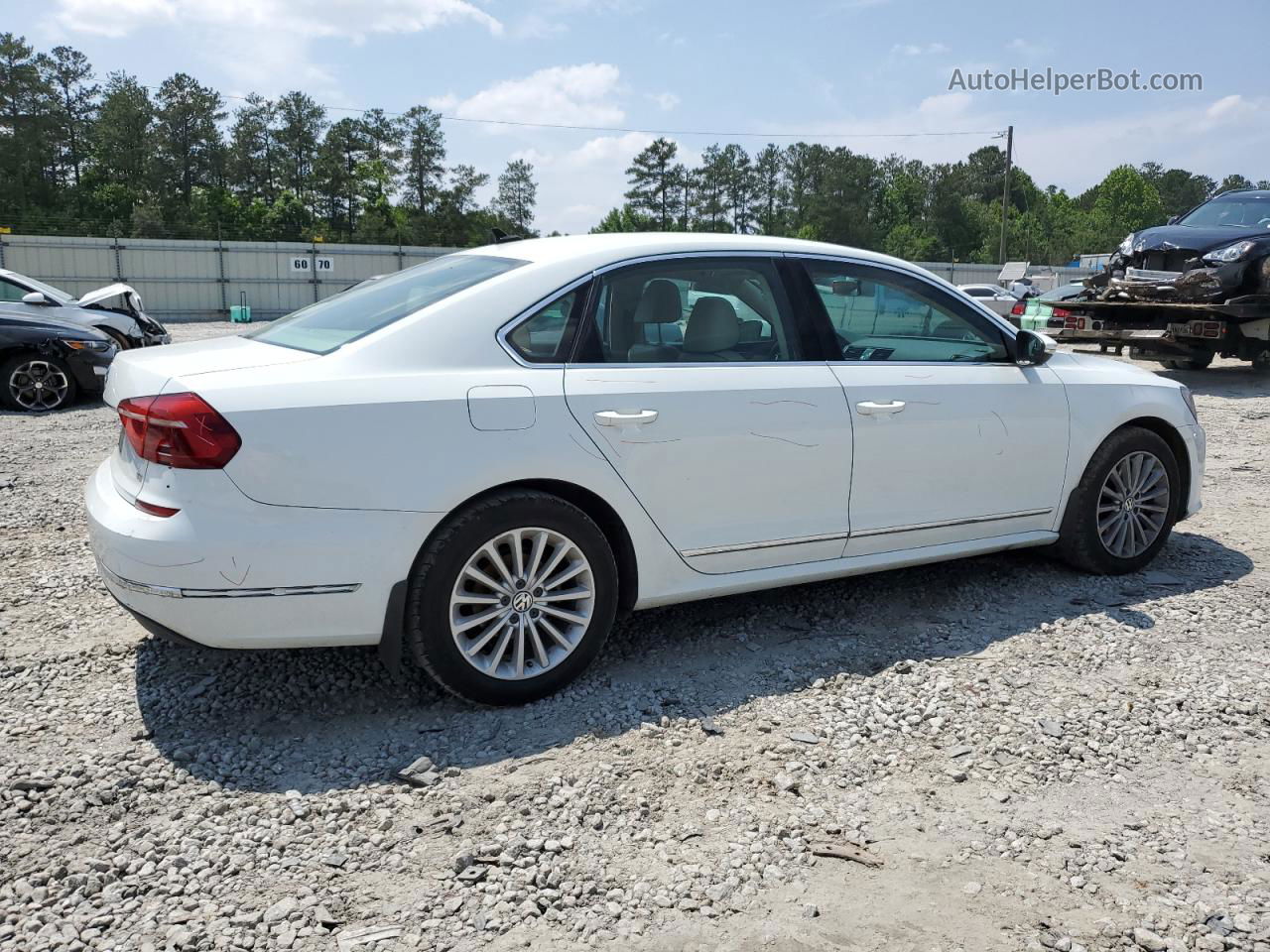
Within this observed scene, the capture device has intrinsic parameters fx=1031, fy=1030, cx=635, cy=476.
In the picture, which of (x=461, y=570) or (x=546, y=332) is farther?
(x=546, y=332)

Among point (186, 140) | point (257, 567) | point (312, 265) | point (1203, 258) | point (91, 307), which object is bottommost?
point (257, 567)

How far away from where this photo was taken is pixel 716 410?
12.6ft

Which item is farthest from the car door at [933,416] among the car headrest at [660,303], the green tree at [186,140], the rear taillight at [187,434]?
the green tree at [186,140]

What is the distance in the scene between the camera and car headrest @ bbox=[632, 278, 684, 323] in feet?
12.9

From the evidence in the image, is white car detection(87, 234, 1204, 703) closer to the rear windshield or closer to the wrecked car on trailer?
the rear windshield

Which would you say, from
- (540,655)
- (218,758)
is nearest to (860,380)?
(540,655)

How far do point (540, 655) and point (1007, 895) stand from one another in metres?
1.70

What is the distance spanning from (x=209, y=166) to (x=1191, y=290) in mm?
80373

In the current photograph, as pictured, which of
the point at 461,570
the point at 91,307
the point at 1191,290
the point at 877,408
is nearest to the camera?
the point at 461,570

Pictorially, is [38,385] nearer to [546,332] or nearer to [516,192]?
[546,332]

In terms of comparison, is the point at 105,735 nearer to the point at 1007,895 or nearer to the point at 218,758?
the point at 218,758

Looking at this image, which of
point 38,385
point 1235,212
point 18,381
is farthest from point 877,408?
point 1235,212

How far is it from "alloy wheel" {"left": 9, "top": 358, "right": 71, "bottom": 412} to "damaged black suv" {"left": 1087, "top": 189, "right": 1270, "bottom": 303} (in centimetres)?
Result: 1274

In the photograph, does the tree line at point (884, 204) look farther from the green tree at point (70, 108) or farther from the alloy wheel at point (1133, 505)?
the alloy wheel at point (1133, 505)
